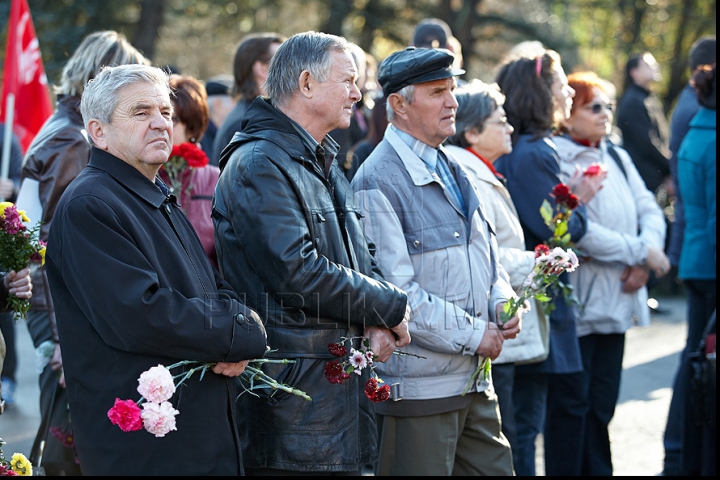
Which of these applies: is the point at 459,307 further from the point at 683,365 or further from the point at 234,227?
the point at 683,365

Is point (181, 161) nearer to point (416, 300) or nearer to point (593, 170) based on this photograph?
point (416, 300)

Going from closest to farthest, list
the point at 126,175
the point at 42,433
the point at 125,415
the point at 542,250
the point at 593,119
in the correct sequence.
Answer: the point at 125,415 < the point at 126,175 < the point at 542,250 < the point at 42,433 < the point at 593,119

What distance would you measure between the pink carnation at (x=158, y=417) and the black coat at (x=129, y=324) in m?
0.18

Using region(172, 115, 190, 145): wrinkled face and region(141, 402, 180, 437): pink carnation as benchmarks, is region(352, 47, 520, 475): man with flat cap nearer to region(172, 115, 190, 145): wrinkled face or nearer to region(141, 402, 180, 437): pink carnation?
region(172, 115, 190, 145): wrinkled face

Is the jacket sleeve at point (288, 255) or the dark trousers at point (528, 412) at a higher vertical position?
the jacket sleeve at point (288, 255)

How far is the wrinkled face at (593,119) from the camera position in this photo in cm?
545

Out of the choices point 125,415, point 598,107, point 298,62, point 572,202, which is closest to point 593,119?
point 598,107

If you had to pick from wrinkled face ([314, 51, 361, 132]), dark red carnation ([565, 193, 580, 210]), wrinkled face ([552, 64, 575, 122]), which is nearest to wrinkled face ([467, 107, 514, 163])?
dark red carnation ([565, 193, 580, 210])

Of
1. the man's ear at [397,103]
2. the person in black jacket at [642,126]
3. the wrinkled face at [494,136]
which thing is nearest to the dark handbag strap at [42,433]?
the man's ear at [397,103]

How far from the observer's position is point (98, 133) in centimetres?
306

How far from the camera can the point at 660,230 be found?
18.1 feet

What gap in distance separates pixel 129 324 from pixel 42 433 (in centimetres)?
219

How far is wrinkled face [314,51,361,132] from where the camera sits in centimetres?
347

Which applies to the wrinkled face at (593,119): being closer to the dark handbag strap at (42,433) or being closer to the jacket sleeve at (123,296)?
the jacket sleeve at (123,296)
